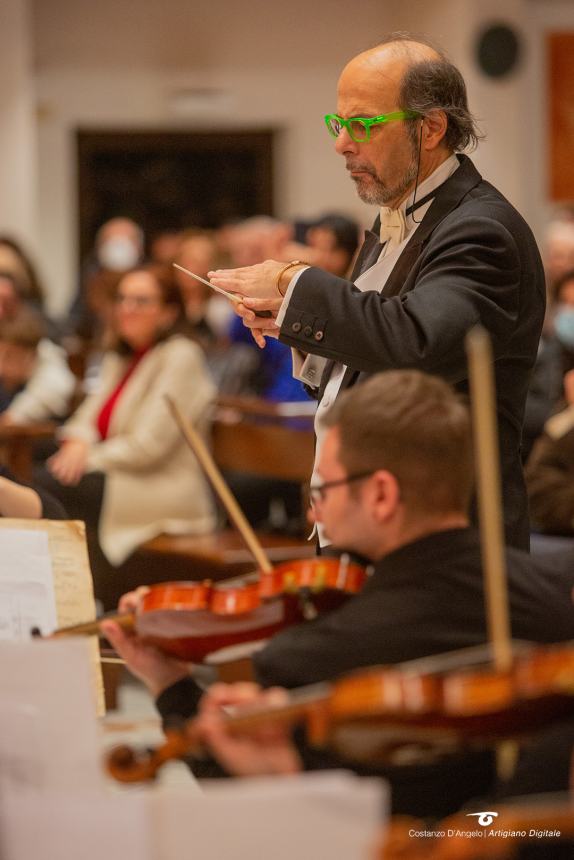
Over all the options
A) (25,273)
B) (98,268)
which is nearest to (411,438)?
(25,273)

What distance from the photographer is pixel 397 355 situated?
202 centimetres

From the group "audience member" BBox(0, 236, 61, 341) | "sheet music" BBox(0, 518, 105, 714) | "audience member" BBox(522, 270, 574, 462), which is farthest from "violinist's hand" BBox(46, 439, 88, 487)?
"sheet music" BBox(0, 518, 105, 714)

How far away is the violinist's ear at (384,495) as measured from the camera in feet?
5.24

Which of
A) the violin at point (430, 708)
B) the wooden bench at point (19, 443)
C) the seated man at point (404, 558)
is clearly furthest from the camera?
the wooden bench at point (19, 443)

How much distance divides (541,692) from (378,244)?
1260 millimetres

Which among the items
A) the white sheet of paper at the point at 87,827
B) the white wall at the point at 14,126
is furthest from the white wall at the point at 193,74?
the white sheet of paper at the point at 87,827

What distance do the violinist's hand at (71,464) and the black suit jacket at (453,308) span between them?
122 inches

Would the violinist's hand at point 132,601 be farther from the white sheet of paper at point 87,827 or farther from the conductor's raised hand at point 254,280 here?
the white sheet of paper at point 87,827

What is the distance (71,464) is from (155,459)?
12.0 inches

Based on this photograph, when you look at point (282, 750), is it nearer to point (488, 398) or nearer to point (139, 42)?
point (488, 398)

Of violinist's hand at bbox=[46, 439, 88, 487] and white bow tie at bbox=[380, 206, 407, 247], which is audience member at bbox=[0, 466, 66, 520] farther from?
violinist's hand at bbox=[46, 439, 88, 487]

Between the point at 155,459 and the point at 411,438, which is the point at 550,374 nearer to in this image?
the point at 155,459

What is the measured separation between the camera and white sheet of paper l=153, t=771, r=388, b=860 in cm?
114

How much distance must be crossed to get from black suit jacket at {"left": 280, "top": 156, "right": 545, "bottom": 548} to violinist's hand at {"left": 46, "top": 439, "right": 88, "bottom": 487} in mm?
Result: 3098
